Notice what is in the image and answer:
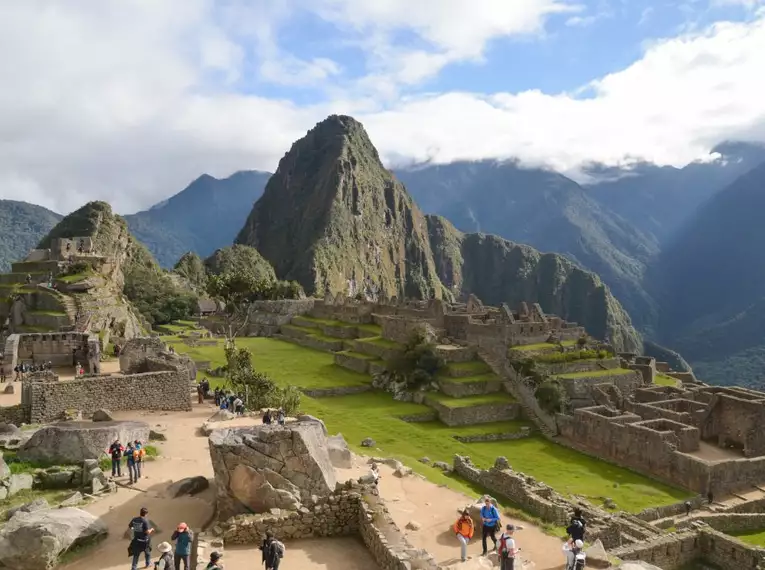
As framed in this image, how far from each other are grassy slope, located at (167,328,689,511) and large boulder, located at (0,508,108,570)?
35.0 feet

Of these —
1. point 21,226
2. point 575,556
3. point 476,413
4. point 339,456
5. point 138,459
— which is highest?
point 21,226

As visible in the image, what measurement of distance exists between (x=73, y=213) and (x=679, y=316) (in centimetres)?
16862

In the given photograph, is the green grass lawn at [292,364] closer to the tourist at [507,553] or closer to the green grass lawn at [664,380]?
the green grass lawn at [664,380]

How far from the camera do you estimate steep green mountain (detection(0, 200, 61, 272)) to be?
353 feet

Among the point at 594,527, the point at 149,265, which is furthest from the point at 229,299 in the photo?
the point at 149,265

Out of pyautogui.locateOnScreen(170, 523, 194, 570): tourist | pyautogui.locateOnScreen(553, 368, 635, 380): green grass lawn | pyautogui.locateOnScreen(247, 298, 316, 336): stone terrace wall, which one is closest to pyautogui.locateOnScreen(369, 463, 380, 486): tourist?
pyautogui.locateOnScreen(170, 523, 194, 570): tourist

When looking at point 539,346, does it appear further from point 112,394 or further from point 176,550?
point 176,550

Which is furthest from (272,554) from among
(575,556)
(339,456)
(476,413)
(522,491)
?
(476,413)

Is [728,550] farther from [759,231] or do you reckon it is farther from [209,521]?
[759,231]

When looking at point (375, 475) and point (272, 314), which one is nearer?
point (375, 475)

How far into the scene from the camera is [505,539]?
1003 centimetres

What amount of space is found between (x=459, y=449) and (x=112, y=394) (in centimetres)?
1466

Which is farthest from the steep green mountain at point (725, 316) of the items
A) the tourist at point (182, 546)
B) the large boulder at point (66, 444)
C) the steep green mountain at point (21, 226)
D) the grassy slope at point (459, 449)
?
the steep green mountain at point (21, 226)

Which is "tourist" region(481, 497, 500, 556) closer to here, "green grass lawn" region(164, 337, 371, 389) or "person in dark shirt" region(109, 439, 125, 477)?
"person in dark shirt" region(109, 439, 125, 477)
